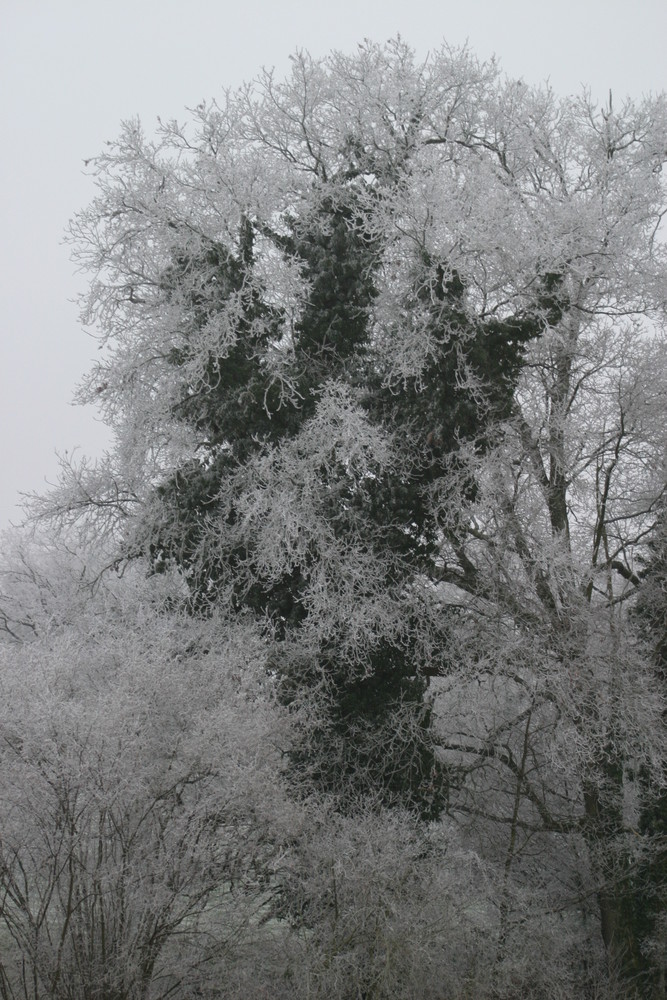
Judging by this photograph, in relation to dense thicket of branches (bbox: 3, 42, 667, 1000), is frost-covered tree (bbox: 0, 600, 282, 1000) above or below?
below

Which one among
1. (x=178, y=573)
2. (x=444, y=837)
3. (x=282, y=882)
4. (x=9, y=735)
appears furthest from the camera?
(x=178, y=573)

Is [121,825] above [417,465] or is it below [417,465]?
below

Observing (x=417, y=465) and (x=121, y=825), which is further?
(x=417, y=465)

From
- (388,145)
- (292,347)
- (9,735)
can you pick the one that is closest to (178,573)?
(292,347)

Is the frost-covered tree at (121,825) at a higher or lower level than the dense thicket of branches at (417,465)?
lower

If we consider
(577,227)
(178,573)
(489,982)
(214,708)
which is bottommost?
(489,982)

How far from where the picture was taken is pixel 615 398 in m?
14.9

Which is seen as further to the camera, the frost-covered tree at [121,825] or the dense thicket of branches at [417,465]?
the dense thicket of branches at [417,465]

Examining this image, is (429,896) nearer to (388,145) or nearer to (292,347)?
(292,347)

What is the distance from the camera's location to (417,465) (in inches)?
531

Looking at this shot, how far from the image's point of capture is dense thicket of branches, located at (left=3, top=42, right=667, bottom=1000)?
12.6 meters

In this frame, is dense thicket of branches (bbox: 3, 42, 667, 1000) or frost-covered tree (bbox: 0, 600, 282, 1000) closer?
frost-covered tree (bbox: 0, 600, 282, 1000)

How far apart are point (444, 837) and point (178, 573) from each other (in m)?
5.15

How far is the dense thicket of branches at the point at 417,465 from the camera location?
1262cm
